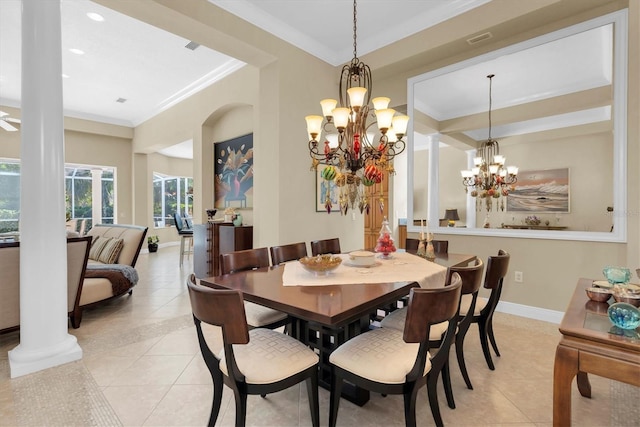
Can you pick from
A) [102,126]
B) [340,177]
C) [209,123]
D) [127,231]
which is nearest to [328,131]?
[340,177]

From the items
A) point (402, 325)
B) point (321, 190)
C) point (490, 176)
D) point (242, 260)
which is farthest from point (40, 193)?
point (490, 176)

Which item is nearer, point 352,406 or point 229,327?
point 229,327

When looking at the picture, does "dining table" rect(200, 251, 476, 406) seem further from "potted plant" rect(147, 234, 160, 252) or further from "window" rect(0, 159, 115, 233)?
"window" rect(0, 159, 115, 233)

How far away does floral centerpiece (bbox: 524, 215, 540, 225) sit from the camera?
11.0 ft

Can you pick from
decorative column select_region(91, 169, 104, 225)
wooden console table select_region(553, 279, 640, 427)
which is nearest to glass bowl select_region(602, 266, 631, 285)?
wooden console table select_region(553, 279, 640, 427)

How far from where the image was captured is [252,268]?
2.53 metres

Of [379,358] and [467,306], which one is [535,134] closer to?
[467,306]

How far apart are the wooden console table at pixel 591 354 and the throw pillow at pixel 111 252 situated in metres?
4.74

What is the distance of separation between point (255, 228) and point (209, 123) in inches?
110

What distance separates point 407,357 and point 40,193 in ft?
8.93

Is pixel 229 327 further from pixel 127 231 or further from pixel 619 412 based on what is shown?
pixel 127 231

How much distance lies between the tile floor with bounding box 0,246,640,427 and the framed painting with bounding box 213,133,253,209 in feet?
9.46

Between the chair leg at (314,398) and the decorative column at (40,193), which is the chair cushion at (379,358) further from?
the decorative column at (40,193)

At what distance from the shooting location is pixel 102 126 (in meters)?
7.79
